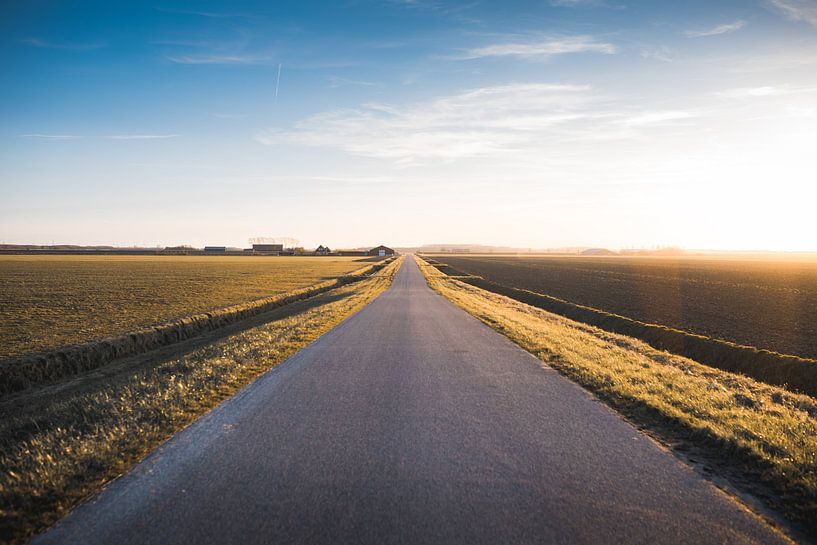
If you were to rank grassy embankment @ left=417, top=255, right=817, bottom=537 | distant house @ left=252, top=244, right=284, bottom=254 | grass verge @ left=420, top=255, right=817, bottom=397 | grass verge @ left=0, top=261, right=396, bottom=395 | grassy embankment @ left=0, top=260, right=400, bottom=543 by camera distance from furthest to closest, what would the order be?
distant house @ left=252, top=244, right=284, bottom=254 → grass verge @ left=420, top=255, right=817, bottom=397 → grass verge @ left=0, top=261, right=396, bottom=395 → grassy embankment @ left=417, top=255, right=817, bottom=537 → grassy embankment @ left=0, top=260, right=400, bottom=543

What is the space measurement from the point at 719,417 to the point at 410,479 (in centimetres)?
554

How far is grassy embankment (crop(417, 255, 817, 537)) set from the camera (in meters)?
5.05

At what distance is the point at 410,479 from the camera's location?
4812mm

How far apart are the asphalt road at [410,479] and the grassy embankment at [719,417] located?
0.58 metres

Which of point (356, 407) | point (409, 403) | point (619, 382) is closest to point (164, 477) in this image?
point (356, 407)

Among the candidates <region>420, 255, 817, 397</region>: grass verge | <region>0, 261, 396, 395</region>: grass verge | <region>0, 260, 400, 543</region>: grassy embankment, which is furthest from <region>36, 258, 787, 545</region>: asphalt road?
<region>420, 255, 817, 397</region>: grass verge

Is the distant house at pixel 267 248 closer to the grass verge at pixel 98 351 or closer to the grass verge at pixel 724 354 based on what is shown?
the grass verge at pixel 98 351

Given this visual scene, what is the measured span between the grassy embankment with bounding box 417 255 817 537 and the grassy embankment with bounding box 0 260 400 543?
7100 millimetres

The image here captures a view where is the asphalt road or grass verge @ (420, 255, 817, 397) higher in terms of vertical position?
the asphalt road

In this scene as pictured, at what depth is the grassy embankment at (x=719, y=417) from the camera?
5047 mm

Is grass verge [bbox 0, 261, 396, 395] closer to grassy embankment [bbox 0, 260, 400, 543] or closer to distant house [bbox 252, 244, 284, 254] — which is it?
grassy embankment [bbox 0, 260, 400, 543]

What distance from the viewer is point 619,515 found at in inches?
167

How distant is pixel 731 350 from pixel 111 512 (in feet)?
60.1

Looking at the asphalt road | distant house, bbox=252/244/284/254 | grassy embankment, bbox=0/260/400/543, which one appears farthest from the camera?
distant house, bbox=252/244/284/254
